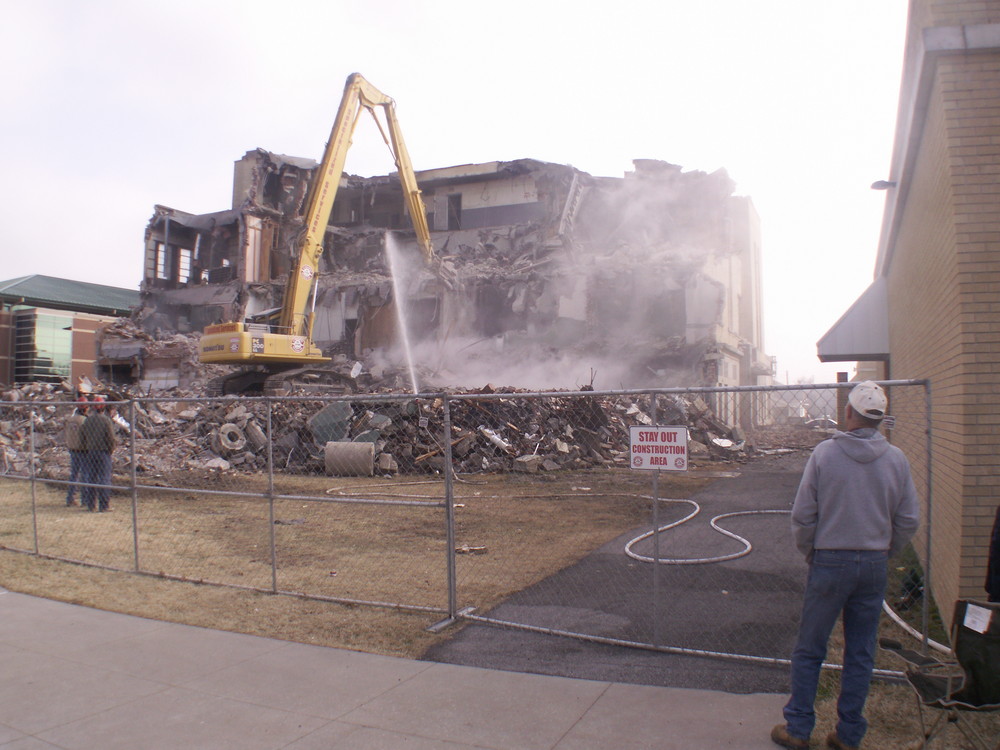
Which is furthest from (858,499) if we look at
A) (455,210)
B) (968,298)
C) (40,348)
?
(40,348)

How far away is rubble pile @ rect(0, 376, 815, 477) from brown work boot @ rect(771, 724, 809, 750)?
1203 centimetres

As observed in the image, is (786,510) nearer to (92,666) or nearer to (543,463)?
(543,463)

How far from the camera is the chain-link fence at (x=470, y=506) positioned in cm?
588

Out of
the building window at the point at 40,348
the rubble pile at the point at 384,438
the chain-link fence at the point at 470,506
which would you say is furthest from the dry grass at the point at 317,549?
the building window at the point at 40,348

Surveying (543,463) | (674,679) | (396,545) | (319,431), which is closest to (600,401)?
(543,463)

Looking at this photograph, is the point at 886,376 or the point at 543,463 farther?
the point at 543,463

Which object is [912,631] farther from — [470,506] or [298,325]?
[298,325]

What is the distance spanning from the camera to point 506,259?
3394 cm

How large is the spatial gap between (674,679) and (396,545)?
5.35 meters

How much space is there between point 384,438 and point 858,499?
13652 millimetres

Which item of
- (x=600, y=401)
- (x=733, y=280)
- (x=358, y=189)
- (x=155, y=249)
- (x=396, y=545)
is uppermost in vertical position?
(x=358, y=189)

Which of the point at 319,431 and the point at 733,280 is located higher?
the point at 733,280

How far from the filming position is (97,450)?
11.2m

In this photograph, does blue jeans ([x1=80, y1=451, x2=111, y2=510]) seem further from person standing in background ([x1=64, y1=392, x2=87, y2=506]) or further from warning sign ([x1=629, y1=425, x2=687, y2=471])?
warning sign ([x1=629, y1=425, x2=687, y2=471])
